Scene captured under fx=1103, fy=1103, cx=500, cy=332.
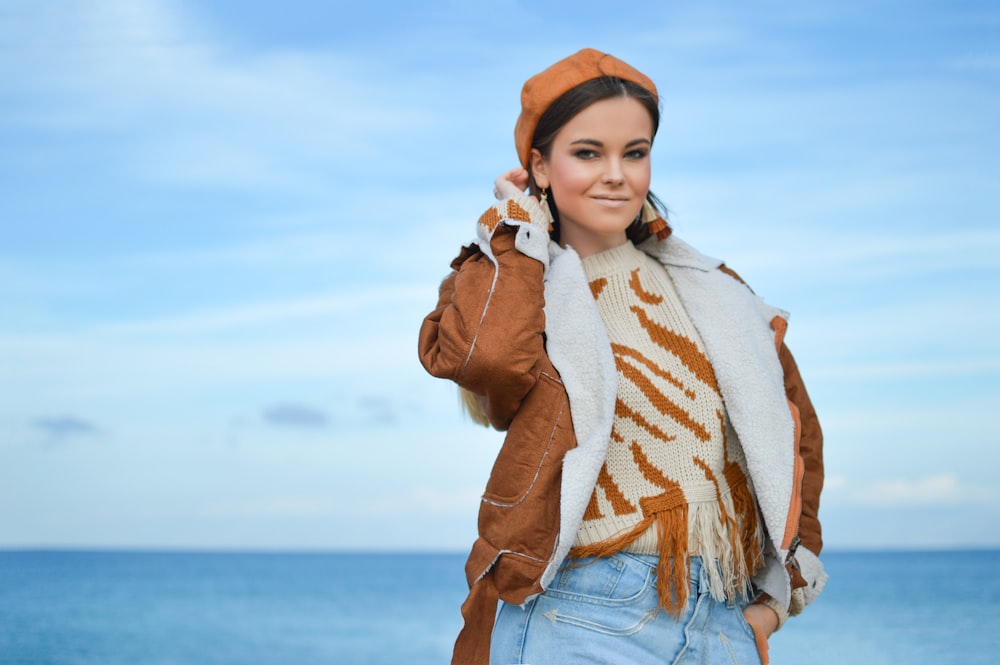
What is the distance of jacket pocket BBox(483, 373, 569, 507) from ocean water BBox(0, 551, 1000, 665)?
1374 centimetres

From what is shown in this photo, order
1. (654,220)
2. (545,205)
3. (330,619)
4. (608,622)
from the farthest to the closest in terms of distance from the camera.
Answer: (330,619)
(654,220)
(545,205)
(608,622)

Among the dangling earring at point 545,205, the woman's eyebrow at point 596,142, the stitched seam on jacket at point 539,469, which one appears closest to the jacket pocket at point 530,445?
the stitched seam on jacket at point 539,469

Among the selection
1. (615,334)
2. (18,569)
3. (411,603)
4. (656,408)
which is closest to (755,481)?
(656,408)

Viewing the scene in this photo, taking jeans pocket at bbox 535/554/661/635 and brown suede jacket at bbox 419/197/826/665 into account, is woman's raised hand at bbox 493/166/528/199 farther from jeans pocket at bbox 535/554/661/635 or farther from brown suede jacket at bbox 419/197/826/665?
jeans pocket at bbox 535/554/661/635

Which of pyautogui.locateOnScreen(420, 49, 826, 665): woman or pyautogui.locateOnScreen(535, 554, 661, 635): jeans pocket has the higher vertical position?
pyautogui.locateOnScreen(420, 49, 826, 665): woman

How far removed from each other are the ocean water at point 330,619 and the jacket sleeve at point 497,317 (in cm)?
1378

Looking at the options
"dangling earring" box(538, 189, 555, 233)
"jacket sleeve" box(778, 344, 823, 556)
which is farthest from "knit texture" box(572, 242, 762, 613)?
"jacket sleeve" box(778, 344, 823, 556)

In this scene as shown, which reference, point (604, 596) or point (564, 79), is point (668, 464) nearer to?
point (604, 596)

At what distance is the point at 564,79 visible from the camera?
2398 mm

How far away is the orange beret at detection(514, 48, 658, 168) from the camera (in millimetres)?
2400

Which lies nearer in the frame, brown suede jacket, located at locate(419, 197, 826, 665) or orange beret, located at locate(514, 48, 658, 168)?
brown suede jacket, located at locate(419, 197, 826, 665)

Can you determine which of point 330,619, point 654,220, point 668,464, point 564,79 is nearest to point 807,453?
point 668,464

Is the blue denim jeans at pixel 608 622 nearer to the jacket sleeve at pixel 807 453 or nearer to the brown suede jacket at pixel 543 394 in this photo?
the brown suede jacket at pixel 543 394

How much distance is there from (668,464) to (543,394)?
0.31 m
